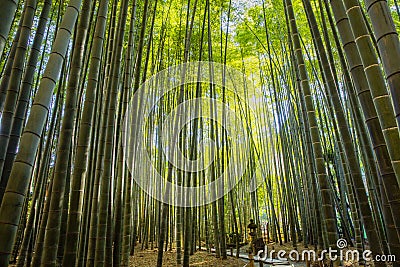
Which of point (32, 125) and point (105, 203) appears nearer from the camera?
point (32, 125)

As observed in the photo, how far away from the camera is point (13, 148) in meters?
2.00

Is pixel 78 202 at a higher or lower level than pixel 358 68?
lower

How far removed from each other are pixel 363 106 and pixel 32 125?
1749mm

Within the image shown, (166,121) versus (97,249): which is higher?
(166,121)

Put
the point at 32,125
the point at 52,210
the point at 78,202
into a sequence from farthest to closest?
the point at 78,202 → the point at 52,210 → the point at 32,125

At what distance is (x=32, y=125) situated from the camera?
1.41m

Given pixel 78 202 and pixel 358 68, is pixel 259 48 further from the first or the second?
pixel 78 202

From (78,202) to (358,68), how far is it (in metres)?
1.93

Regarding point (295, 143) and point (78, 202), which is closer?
point (78, 202)

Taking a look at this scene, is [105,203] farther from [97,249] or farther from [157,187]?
[157,187]

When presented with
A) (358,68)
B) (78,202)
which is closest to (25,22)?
(78,202)

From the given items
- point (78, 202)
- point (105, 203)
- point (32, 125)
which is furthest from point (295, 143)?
point (32, 125)

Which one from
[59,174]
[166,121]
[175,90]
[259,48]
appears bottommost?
[59,174]

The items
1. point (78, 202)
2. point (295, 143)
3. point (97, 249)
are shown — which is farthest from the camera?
point (295, 143)
